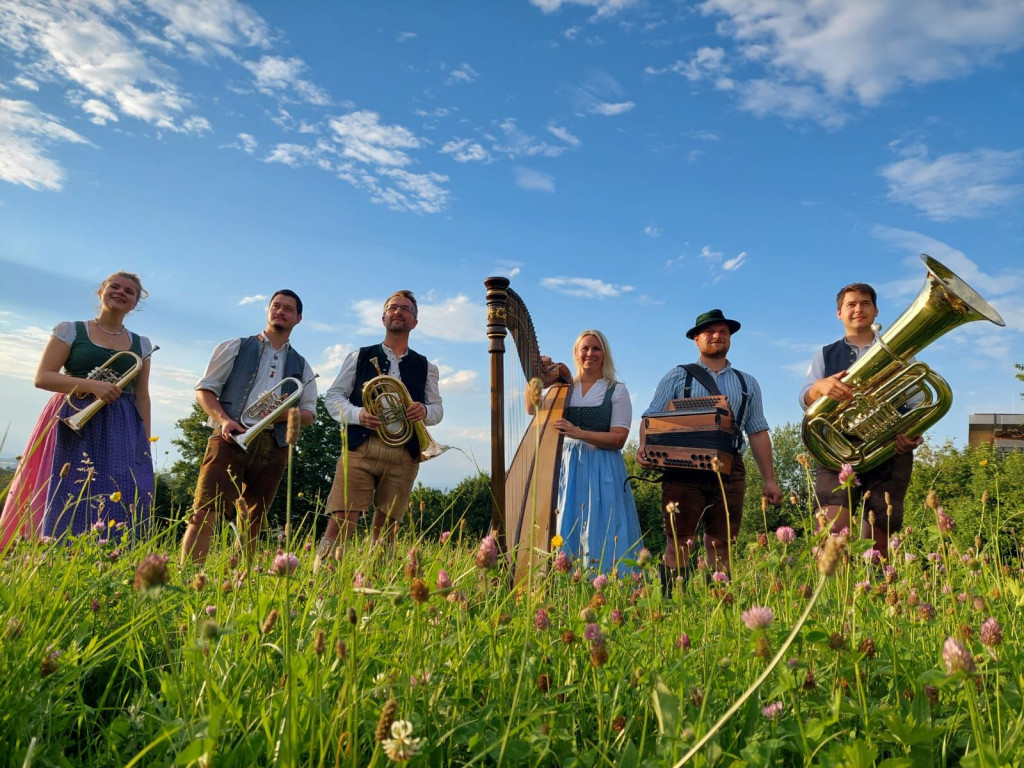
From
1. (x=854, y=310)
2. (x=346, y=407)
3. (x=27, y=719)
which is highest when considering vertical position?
(x=854, y=310)

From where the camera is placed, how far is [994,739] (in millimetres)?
1499

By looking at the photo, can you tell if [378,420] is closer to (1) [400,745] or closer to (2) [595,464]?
(2) [595,464]

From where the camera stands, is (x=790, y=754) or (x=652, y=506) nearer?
(x=790, y=754)

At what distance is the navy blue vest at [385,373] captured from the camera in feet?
18.1

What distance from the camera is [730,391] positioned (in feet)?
18.0

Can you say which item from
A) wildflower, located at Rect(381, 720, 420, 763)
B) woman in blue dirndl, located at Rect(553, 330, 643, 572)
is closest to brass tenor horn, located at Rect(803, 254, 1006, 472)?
woman in blue dirndl, located at Rect(553, 330, 643, 572)

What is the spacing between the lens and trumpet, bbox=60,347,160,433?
198 inches

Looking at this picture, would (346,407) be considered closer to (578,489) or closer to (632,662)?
(578,489)

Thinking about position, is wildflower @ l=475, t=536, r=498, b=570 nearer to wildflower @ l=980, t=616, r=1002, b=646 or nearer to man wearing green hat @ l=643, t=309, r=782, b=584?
wildflower @ l=980, t=616, r=1002, b=646

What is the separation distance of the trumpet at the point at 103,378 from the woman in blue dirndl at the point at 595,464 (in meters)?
3.12

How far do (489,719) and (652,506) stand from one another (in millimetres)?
25172

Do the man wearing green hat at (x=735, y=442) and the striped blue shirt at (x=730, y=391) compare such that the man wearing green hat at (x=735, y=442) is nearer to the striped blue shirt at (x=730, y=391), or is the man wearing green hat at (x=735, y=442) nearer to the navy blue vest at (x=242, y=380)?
the striped blue shirt at (x=730, y=391)

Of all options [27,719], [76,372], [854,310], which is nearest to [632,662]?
[27,719]

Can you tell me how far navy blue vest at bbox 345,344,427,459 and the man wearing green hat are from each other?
1790 mm
